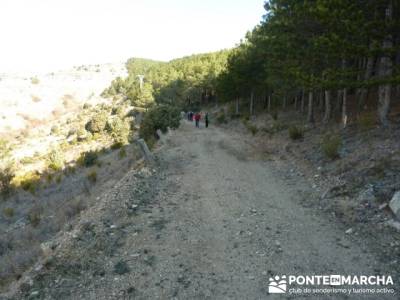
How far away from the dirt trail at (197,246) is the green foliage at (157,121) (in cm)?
1505

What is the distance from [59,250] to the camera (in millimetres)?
7195

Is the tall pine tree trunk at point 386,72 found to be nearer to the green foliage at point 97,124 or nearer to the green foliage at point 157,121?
the green foliage at point 157,121

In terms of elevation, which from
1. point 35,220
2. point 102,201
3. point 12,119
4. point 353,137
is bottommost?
point 12,119

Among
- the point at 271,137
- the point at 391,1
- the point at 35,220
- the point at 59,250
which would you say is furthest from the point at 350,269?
the point at 271,137

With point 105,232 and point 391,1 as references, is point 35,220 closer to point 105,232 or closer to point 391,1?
point 105,232

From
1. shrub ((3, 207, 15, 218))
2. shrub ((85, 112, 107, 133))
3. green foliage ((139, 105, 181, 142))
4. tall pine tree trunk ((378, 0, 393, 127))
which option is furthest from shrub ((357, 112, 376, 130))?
shrub ((85, 112, 107, 133))

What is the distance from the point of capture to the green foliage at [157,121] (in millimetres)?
26516

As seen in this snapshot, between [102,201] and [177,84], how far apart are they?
67252mm

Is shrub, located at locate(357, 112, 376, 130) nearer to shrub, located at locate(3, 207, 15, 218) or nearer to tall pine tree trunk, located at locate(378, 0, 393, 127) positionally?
tall pine tree trunk, located at locate(378, 0, 393, 127)

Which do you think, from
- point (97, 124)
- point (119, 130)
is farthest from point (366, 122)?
point (97, 124)

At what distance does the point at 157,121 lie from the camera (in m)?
26.6

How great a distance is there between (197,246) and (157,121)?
66.5 feet

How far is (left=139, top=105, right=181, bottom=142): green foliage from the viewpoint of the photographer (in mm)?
26516

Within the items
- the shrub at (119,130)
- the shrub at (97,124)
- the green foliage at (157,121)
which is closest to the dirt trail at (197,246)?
the green foliage at (157,121)
